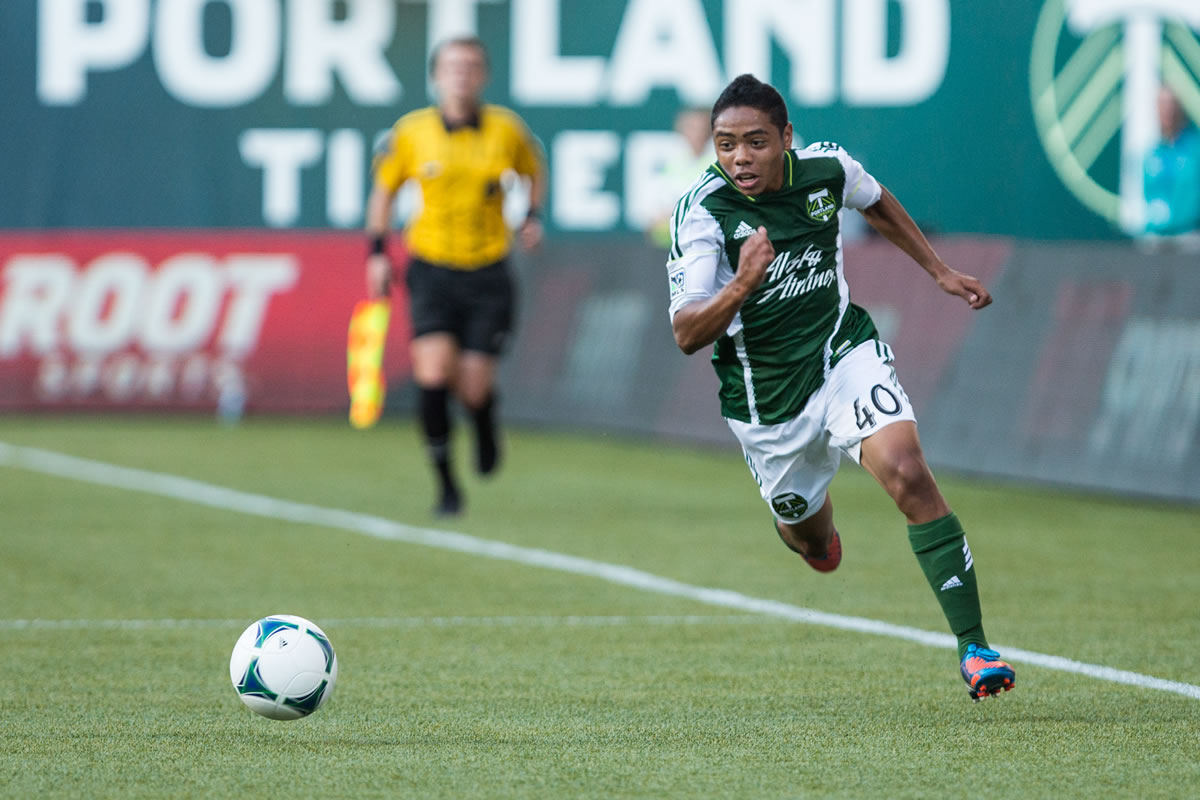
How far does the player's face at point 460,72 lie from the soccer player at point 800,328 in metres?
4.75

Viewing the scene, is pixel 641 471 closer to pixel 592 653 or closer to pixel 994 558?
pixel 994 558

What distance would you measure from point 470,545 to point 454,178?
2228 mm

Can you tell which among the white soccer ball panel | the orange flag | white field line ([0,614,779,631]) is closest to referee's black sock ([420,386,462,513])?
white field line ([0,614,779,631])

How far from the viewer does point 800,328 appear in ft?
21.5

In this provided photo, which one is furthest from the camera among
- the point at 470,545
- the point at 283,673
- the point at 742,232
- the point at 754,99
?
the point at 470,545

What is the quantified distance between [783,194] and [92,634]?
3023 mm

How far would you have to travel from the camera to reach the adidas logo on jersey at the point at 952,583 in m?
6.07

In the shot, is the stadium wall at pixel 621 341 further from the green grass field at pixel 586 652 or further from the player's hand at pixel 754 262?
the player's hand at pixel 754 262

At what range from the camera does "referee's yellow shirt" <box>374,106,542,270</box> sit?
11461 mm

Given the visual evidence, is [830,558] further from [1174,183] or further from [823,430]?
[1174,183]

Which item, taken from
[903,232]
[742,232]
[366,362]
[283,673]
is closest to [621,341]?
[366,362]

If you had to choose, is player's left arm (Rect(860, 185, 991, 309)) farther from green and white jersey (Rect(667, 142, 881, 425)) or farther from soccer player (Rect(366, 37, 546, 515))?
soccer player (Rect(366, 37, 546, 515))

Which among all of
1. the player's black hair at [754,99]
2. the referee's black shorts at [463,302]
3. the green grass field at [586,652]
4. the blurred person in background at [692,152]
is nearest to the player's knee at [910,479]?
the green grass field at [586,652]

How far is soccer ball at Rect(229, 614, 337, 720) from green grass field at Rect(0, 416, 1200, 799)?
0.29 feet
